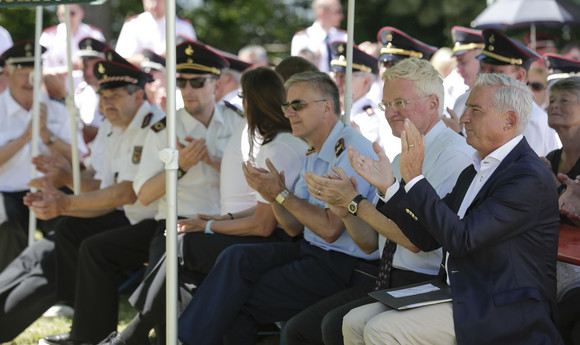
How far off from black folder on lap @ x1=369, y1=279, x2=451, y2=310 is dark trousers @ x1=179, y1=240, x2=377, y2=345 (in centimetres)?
63

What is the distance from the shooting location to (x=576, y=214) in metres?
3.33

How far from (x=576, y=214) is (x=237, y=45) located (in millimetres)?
11955

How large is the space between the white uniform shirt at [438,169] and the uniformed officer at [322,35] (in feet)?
14.7

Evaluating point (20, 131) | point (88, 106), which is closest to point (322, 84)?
point (20, 131)

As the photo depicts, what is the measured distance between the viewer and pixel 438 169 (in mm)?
3139

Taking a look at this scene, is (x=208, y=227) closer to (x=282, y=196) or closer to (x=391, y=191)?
(x=282, y=196)

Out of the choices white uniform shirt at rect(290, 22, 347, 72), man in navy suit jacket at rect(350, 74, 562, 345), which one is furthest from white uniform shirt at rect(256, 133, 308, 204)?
white uniform shirt at rect(290, 22, 347, 72)

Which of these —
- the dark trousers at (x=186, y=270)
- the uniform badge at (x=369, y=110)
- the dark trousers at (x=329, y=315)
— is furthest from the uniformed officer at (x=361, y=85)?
the dark trousers at (x=329, y=315)

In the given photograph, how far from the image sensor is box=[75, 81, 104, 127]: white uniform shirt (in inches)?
272

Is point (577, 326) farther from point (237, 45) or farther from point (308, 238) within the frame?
point (237, 45)

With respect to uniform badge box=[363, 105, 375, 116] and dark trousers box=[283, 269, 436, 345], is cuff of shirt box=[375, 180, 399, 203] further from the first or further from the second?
uniform badge box=[363, 105, 375, 116]

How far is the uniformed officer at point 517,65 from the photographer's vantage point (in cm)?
448

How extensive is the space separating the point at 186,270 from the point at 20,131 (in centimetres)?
267

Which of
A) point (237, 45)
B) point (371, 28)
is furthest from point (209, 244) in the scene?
point (237, 45)
